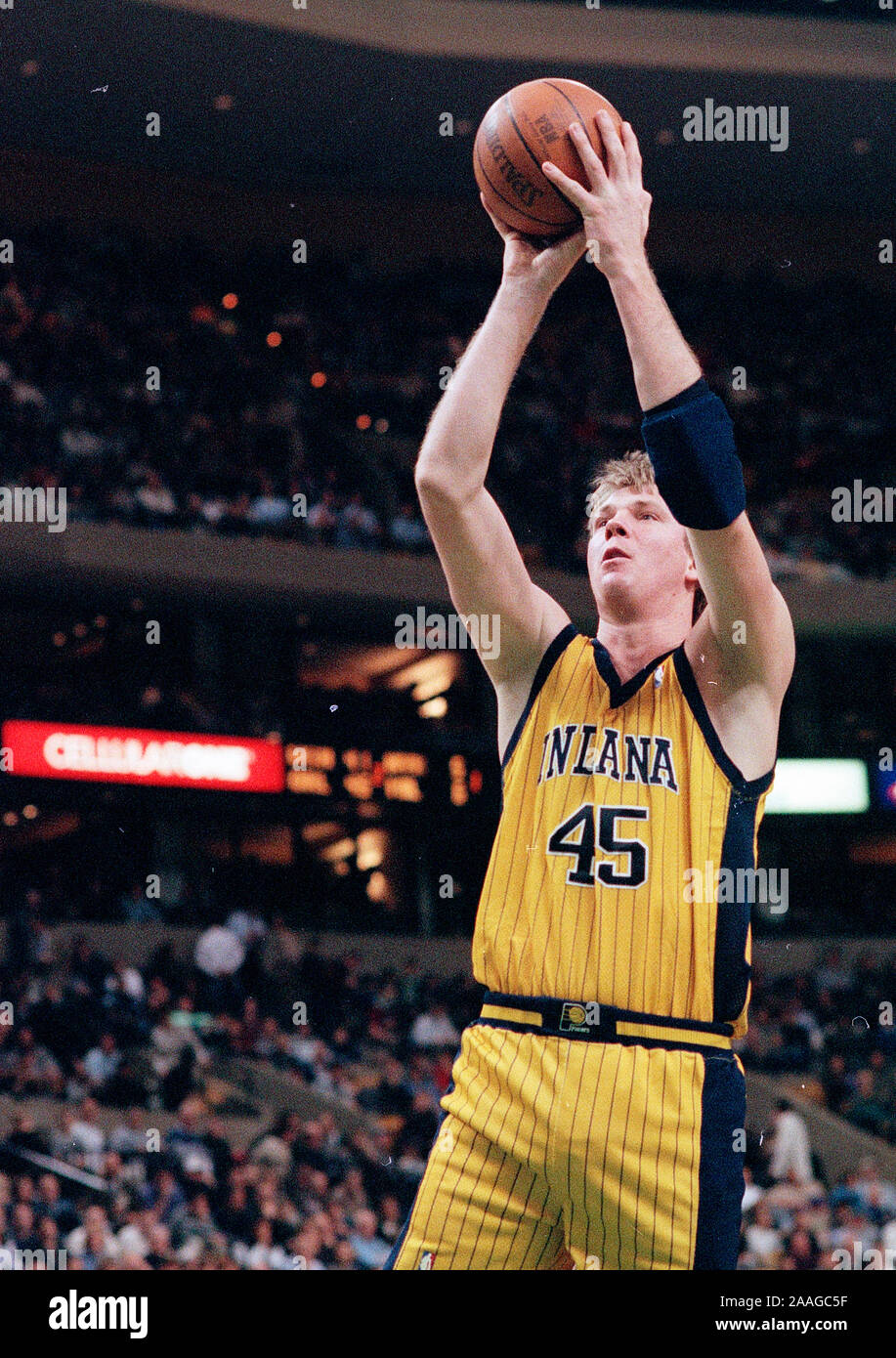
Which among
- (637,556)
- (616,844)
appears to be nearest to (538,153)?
(637,556)

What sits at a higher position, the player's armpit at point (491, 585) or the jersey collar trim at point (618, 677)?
the player's armpit at point (491, 585)

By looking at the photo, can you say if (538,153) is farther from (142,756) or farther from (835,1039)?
(142,756)

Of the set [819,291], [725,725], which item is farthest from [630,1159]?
[819,291]

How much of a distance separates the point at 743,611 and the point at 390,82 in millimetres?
13641

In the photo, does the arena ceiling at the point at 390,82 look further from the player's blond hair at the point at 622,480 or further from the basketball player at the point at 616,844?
the basketball player at the point at 616,844

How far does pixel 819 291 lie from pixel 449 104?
4.65 m

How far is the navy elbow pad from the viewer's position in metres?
3.06

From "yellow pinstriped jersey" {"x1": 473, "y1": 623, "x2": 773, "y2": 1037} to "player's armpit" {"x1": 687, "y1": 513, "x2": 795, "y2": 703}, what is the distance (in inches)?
4.8

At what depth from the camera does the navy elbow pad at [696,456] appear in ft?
10.0

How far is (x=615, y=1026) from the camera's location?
3.23 meters

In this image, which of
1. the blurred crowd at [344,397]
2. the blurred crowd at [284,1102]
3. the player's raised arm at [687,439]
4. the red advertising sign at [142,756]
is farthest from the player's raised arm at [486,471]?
the red advertising sign at [142,756]

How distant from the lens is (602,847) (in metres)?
3.34

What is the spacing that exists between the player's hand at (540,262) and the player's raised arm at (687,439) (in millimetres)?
177

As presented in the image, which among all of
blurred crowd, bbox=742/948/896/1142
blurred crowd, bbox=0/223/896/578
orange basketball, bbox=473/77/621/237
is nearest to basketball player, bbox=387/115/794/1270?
orange basketball, bbox=473/77/621/237
